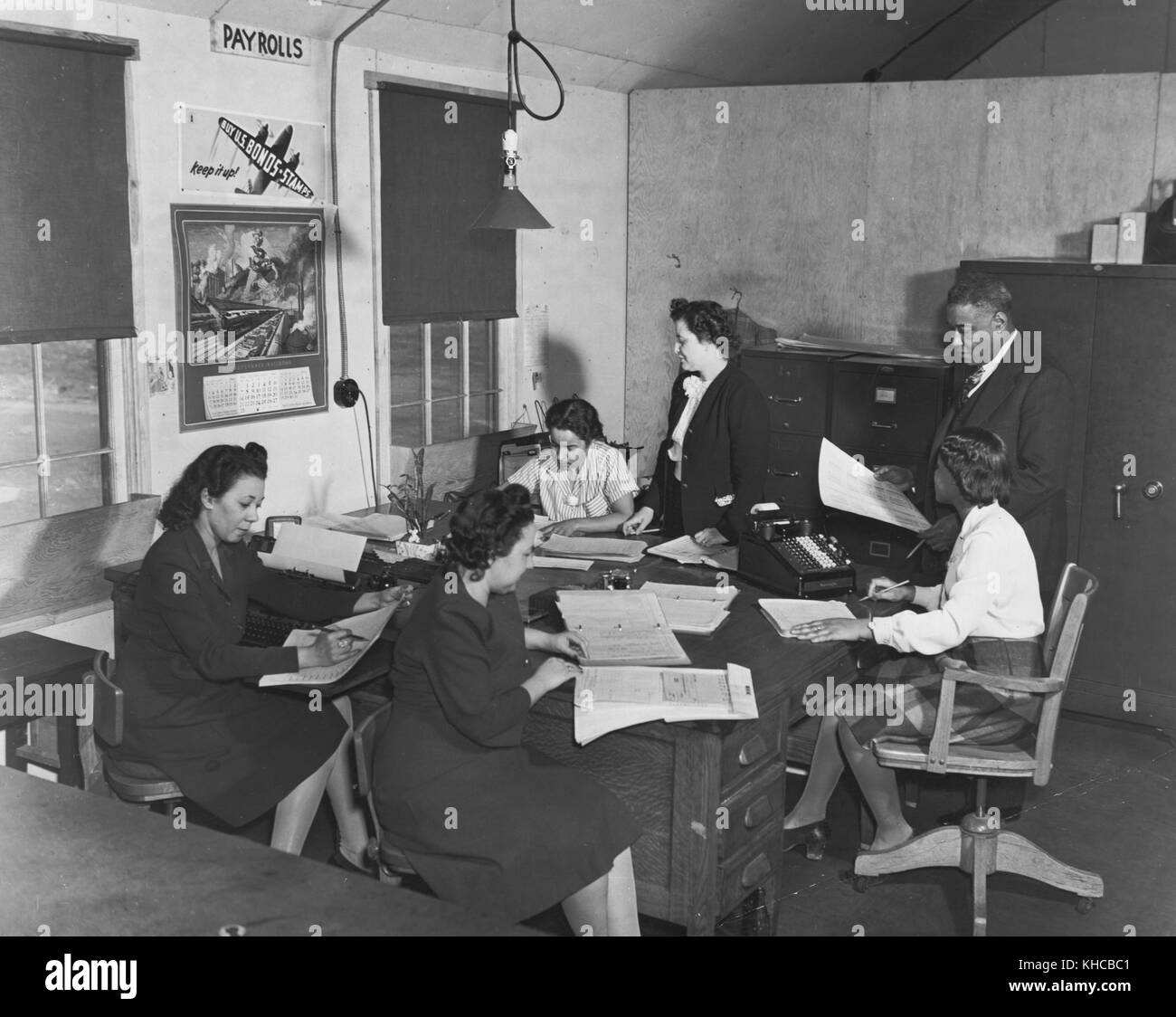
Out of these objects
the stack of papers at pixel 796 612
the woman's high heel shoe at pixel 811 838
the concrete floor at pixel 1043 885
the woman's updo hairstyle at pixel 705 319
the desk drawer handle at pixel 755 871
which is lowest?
the concrete floor at pixel 1043 885

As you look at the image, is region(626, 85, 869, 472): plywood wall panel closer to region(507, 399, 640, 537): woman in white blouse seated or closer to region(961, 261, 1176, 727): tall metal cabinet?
region(961, 261, 1176, 727): tall metal cabinet

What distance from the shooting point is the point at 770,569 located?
13.4 ft

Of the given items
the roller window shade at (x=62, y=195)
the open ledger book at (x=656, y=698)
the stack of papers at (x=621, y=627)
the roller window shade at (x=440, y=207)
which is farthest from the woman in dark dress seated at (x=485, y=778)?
the roller window shade at (x=440, y=207)

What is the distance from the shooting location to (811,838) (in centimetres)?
427

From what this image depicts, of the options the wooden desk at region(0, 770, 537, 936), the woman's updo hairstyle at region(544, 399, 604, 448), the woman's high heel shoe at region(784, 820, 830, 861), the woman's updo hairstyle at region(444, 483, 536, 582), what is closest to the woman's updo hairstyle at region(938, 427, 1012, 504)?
the woman's high heel shoe at region(784, 820, 830, 861)

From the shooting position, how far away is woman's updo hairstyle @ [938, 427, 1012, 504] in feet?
12.6

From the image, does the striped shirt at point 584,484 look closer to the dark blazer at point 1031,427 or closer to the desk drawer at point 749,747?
the dark blazer at point 1031,427

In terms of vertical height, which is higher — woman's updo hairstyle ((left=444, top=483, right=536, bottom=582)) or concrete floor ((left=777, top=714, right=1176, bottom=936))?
woman's updo hairstyle ((left=444, top=483, right=536, bottom=582))

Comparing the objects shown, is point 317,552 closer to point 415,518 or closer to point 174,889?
point 415,518

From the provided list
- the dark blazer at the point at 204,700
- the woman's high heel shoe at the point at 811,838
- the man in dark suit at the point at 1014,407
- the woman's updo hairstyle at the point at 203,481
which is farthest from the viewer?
the man in dark suit at the point at 1014,407

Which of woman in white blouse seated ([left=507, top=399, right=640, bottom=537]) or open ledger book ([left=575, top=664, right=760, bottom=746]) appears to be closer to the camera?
open ledger book ([left=575, top=664, right=760, bottom=746])

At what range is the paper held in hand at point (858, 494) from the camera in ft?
14.4

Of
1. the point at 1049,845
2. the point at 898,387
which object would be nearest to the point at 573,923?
the point at 1049,845

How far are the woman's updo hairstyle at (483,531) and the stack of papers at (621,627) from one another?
1.42 ft
